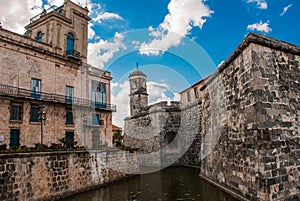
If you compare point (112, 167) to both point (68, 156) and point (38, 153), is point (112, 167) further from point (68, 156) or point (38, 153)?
point (38, 153)

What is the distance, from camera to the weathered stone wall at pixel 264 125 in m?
5.77

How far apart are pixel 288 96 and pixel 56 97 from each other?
48.6ft

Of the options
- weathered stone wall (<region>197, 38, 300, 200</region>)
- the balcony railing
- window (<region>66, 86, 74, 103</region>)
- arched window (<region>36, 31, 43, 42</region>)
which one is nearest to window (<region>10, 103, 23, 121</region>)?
the balcony railing

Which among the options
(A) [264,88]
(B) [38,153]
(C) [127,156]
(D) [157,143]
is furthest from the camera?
(D) [157,143]

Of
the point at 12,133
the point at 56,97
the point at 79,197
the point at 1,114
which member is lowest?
the point at 79,197

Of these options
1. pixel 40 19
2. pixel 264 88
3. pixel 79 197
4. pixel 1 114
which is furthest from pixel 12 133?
pixel 264 88

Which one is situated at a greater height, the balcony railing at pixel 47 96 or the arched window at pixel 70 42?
the arched window at pixel 70 42

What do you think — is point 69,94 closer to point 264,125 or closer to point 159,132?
point 159,132

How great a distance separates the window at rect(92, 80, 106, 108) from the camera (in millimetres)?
19984

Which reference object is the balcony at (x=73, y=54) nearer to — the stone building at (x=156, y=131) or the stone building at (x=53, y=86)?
the stone building at (x=53, y=86)

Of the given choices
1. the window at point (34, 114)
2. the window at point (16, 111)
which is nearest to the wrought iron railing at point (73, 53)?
the window at point (34, 114)

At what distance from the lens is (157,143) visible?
708 inches

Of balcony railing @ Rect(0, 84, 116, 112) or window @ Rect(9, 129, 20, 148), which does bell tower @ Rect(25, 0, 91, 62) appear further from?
window @ Rect(9, 129, 20, 148)

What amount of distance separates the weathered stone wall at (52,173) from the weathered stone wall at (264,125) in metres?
5.98
